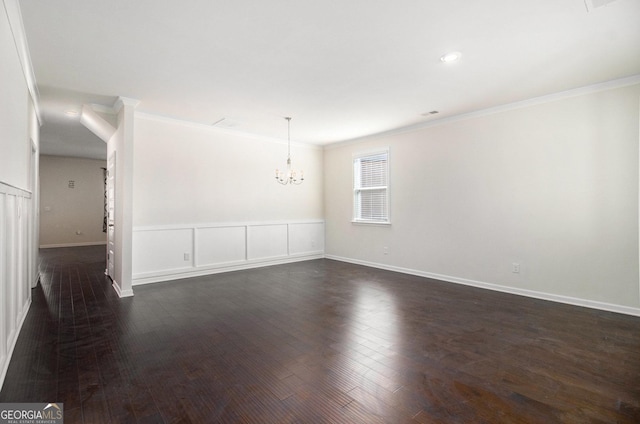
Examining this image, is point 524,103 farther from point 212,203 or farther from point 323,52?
point 212,203

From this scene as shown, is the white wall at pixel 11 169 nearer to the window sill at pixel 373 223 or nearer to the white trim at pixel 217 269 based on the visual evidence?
the white trim at pixel 217 269

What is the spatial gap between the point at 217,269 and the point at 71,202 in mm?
6817

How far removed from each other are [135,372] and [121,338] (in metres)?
0.75

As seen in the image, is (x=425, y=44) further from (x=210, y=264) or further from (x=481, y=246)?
(x=210, y=264)

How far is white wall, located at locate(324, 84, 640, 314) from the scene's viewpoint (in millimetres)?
3406

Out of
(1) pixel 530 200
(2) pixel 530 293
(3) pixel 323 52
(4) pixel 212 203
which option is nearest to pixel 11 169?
(3) pixel 323 52

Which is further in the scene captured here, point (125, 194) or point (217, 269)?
point (217, 269)

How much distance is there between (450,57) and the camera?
9.41 feet

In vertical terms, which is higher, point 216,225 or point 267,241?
point 216,225

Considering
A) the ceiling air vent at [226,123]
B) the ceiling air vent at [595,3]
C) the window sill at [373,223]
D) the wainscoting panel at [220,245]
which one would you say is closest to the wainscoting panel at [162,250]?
the wainscoting panel at [220,245]

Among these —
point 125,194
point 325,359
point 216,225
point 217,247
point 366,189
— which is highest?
point 366,189

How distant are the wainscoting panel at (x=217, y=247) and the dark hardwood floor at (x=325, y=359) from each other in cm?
81

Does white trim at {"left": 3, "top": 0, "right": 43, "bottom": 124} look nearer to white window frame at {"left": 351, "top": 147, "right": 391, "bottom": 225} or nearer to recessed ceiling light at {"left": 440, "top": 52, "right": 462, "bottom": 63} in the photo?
recessed ceiling light at {"left": 440, "top": 52, "right": 462, "bottom": 63}

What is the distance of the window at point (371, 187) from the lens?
592 cm
